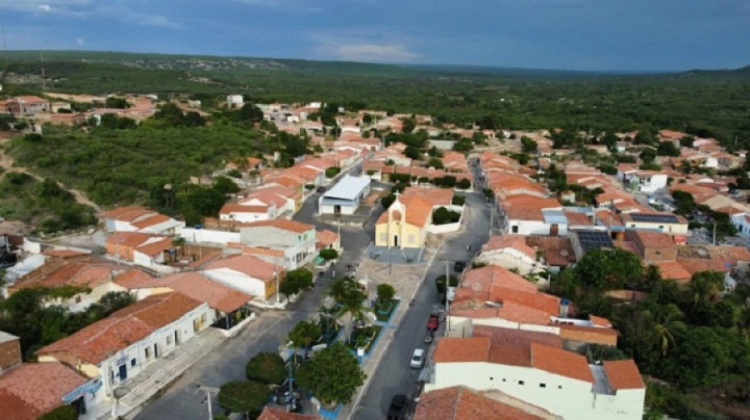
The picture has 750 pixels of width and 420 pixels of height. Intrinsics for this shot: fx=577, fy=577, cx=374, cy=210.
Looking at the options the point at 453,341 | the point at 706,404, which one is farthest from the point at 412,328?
the point at 706,404

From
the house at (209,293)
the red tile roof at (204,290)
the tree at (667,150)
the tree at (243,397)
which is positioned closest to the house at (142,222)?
the house at (209,293)

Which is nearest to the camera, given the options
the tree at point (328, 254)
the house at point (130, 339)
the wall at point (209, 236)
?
the house at point (130, 339)

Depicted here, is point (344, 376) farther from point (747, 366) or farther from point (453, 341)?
point (747, 366)

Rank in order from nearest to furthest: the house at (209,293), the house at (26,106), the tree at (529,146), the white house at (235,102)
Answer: the house at (209,293) → the house at (26,106) → the tree at (529,146) → the white house at (235,102)

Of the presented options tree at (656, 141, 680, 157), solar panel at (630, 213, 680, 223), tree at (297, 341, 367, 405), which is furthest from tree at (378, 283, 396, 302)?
tree at (656, 141, 680, 157)

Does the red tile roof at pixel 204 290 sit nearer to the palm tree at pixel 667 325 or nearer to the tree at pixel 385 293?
the tree at pixel 385 293

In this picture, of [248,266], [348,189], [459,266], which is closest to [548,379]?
[459,266]
